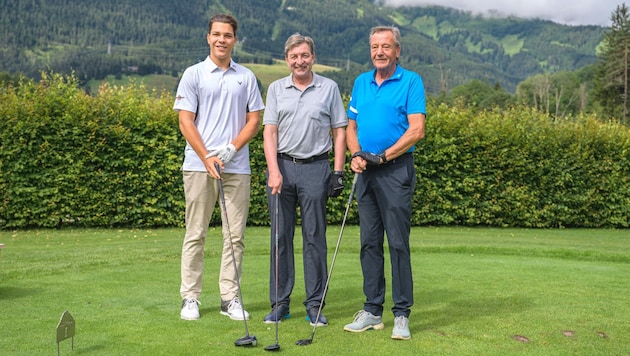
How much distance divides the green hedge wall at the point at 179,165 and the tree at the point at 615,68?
157ft

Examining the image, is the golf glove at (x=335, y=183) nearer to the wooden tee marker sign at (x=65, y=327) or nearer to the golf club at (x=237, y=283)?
the golf club at (x=237, y=283)

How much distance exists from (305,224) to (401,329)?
1.23 meters

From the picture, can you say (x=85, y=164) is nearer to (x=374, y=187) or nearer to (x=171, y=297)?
(x=171, y=297)

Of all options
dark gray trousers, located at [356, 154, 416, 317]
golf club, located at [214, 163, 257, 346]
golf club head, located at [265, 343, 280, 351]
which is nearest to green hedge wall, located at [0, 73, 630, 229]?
golf club, located at [214, 163, 257, 346]

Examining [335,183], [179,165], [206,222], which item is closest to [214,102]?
[206,222]

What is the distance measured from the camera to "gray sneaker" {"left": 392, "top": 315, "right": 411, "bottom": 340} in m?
5.41

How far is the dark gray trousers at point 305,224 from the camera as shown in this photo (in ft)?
19.9

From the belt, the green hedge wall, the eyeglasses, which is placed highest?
the eyeglasses

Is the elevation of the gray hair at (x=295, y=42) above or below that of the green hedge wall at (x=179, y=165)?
above

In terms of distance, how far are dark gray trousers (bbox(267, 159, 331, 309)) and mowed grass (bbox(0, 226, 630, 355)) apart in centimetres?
30

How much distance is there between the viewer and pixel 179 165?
53.1 ft

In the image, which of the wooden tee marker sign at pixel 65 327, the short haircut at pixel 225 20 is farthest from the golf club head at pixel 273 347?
the short haircut at pixel 225 20

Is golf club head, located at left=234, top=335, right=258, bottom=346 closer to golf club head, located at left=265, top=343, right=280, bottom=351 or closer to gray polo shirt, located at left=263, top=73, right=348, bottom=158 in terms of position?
golf club head, located at left=265, top=343, right=280, bottom=351

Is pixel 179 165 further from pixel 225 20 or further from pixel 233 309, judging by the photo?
pixel 233 309
